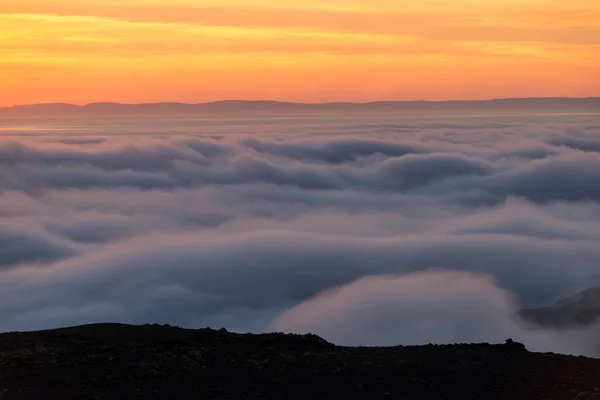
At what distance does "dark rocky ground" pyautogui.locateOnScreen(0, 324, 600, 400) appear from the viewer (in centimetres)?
1705

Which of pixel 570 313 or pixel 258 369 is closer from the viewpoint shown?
pixel 258 369

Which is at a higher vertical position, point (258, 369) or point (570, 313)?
point (570, 313)

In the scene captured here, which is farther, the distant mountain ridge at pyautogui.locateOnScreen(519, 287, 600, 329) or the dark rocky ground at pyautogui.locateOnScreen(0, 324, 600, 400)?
the distant mountain ridge at pyautogui.locateOnScreen(519, 287, 600, 329)

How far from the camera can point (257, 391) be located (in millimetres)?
17062

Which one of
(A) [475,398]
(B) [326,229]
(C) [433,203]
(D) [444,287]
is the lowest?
(A) [475,398]

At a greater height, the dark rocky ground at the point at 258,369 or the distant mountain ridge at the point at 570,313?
the distant mountain ridge at the point at 570,313

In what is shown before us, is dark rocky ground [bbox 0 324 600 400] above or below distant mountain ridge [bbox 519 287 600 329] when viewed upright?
below

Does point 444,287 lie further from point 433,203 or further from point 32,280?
point 433,203

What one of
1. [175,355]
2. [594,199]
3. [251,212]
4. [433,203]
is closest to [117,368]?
[175,355]

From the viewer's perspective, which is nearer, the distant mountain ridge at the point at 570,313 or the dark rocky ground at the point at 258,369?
the dark rocky ground at the point at 258,369

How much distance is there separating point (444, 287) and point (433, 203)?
82.1 metres

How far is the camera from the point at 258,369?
727 inches

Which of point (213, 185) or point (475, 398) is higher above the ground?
point (213, 185)

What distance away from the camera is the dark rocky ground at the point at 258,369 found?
17.0 meters
